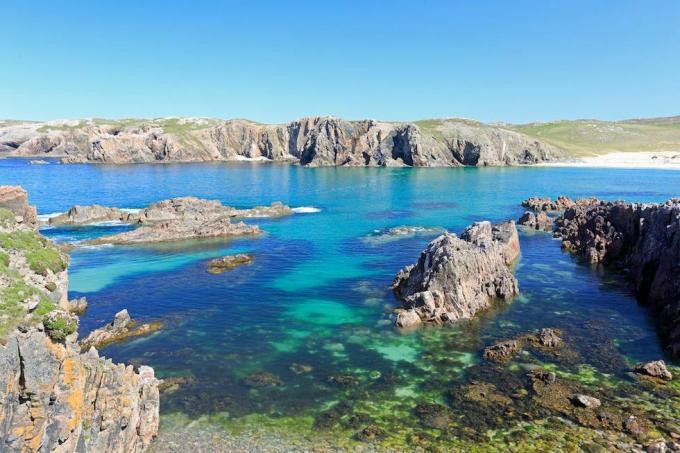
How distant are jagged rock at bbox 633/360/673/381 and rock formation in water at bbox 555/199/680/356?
4201 mm

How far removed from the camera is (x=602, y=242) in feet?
201

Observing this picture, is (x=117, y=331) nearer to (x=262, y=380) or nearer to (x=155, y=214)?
(x=262, y=380)

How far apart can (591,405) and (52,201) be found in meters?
116

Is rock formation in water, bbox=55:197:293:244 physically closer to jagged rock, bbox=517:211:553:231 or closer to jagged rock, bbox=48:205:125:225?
jagged rock, bbox=48:205:125:225

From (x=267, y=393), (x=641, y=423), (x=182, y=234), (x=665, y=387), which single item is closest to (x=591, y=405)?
(x=641, y=423)

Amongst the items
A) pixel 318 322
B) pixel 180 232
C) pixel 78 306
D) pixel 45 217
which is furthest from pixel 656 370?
pixel 45 217

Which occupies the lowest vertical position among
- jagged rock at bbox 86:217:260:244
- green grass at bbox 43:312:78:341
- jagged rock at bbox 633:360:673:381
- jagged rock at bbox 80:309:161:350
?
jagged rock at bbox 80:309:161:350

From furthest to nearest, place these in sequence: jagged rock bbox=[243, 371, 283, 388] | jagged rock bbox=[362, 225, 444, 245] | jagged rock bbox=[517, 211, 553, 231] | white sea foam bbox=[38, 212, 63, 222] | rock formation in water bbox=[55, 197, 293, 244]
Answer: white sea foam bbox=[38, 212, 63, 222] → jagged rock bbox=[517, 211, 553, 231] → rock formation in water bbox=[55, 197, 293, 244] → jagged rock bbox=[362, 225, 444, 245] → jagged rock bbox=[243, 371, 283, 388]

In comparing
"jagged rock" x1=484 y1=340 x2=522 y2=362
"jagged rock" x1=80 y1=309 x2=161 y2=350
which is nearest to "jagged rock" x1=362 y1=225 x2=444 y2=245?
"jagged rock" x1=484 y1=340 x2=522 y2=362

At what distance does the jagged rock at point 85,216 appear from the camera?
83.4 metres

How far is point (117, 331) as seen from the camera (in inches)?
1479

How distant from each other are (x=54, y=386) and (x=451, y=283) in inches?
1285

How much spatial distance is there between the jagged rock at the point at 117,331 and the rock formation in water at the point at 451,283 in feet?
67.7

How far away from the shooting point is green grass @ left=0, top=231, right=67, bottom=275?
2628 centimetres
